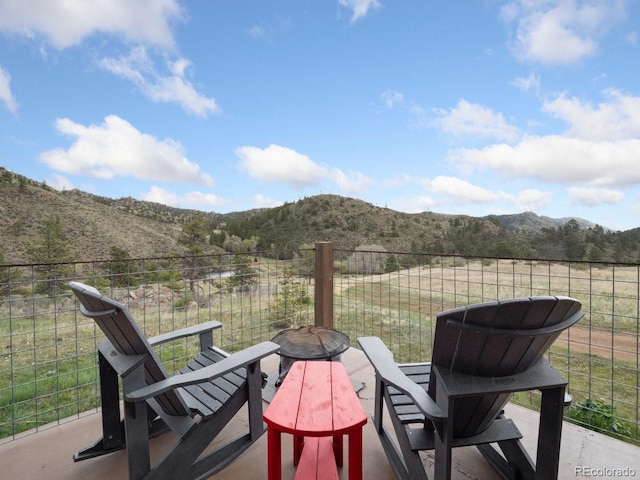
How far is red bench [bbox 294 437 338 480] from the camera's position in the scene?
1.79 m

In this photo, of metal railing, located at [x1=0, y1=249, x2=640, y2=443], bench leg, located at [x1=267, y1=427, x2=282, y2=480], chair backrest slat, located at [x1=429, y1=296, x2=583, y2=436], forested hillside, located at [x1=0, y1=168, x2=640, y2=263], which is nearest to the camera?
chair backrest slat, located at [x1=429, y1=296, x2=583, y2=436]

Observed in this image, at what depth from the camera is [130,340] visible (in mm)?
1637

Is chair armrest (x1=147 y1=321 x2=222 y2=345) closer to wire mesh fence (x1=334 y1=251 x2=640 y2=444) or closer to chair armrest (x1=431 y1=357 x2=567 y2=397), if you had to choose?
chair armrest (x1=431 y1=357 x2=567 y2=397)

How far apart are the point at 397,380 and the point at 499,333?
0.47m

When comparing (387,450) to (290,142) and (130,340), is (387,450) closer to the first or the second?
(130,340)

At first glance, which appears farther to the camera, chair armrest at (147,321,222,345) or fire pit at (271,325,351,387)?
fire pit at (271,325,351,387)

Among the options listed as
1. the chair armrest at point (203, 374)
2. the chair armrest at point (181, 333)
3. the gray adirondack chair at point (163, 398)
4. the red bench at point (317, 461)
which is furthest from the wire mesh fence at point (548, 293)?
the chair armrest at point (181, 333)

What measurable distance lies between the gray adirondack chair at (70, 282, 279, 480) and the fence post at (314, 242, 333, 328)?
1.63 meters

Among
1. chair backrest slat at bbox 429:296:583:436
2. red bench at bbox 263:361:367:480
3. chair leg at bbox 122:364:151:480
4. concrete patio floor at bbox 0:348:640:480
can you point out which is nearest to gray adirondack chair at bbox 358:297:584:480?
chair backrest slat at bbox 429:296:583:436

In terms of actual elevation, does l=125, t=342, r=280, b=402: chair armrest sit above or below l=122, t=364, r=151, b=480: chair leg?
above

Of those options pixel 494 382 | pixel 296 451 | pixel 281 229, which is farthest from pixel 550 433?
pixel 281 229

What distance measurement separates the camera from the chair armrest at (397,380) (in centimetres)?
132

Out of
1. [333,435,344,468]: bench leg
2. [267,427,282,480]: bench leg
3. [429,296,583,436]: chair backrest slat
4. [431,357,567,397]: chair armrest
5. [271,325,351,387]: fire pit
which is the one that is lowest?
[333,435,344,468]: bench leg

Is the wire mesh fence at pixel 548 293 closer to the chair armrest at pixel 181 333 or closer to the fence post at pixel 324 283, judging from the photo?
the fence post at pixel 324 283
